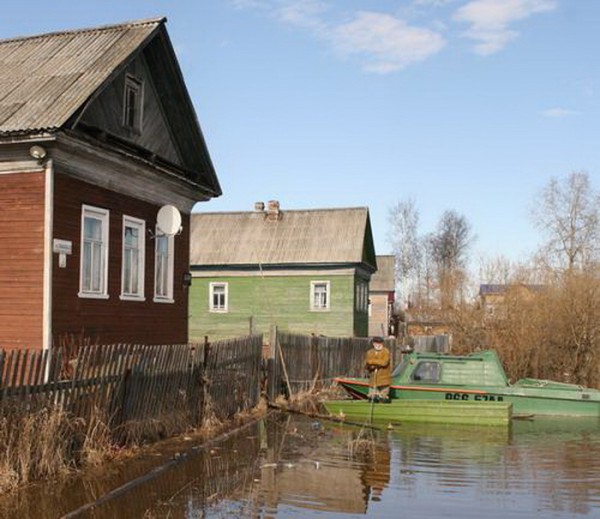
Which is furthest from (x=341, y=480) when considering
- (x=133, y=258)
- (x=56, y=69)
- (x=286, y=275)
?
(x=286, y=275)

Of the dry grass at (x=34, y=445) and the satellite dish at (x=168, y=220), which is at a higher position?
the satellite dish at (x=168, y=220)

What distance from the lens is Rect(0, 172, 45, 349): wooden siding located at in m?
12.4

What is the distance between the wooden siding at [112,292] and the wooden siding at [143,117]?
4.07ft

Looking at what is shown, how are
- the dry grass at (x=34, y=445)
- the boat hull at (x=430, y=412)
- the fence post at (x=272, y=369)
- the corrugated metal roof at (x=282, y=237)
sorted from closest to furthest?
the dry grass at (x=34, y=445), the boat hull at (x=430, y=412), the fence post at (x=272, y=369), the corrugated metal roof at (x=282, y=237)

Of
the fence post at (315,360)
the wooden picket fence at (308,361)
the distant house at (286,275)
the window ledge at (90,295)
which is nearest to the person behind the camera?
the window ledge at (90,295)

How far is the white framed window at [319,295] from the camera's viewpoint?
33.9m

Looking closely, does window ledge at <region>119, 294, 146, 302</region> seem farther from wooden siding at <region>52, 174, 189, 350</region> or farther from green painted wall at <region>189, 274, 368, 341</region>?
green painted wall at <region>189, 274, 368, 341</region>

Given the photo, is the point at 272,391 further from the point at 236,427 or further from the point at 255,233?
the point at 255,233

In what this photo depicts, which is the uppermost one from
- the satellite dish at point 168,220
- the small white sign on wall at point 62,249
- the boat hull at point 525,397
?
the satellite dish at point 168,220

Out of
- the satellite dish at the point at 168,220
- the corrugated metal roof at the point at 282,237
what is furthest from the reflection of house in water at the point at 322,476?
the corrugated metal roof at the point at 282,237

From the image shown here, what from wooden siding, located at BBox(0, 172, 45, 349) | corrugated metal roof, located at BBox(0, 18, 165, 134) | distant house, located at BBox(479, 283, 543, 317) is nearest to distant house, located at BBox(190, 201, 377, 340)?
distant house, located at BBox(479, 283, 543, 317)

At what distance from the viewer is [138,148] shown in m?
15.3

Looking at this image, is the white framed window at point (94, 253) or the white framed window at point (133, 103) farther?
the white framed window at point (133, 103)

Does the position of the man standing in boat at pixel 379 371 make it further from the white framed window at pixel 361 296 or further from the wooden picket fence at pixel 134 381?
the white framed window at pixel 361 296
